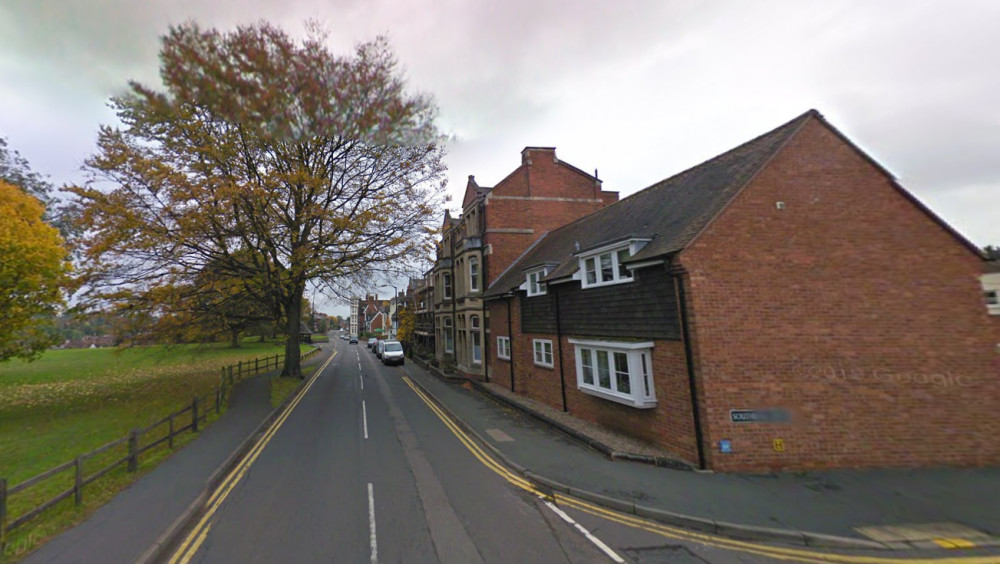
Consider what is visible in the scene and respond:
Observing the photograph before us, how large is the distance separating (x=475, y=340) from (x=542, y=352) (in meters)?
9.47

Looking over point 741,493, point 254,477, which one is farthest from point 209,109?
point 741,493

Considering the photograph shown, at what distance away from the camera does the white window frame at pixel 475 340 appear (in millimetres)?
24859

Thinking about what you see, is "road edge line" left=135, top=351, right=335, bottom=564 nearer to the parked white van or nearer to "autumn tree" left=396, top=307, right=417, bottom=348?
the parked white van

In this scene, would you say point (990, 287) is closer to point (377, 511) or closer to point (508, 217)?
point (377, 511)

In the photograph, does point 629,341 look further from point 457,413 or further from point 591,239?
point 457,413

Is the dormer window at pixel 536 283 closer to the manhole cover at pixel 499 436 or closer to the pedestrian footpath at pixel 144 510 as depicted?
the manhole cover at pixel 499 436

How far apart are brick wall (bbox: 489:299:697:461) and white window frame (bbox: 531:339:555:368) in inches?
7.4

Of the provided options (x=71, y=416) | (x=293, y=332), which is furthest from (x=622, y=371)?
(x=71, y=416)

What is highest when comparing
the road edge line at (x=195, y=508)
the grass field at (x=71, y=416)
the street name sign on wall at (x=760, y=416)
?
the street name sign on wall at (x=760, y=416)

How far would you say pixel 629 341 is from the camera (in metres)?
11.3

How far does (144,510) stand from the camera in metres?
6.86

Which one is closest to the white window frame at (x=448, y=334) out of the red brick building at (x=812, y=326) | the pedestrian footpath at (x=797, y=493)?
the pedestrian footpath at (x=797, y=493)

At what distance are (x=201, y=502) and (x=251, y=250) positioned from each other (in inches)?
488

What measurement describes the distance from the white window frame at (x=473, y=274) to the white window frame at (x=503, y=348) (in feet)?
15.2
